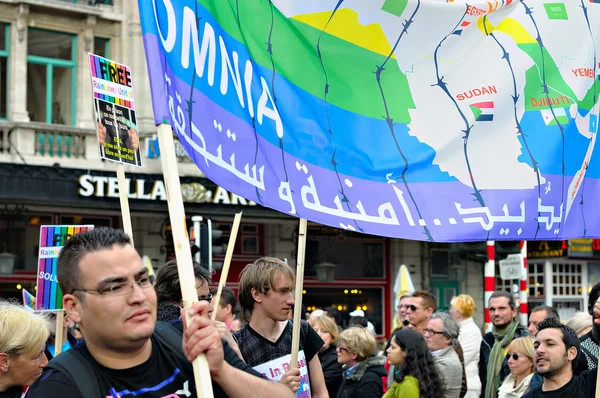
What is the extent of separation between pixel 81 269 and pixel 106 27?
62.4ft

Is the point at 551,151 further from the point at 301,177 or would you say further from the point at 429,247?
the point at 429,247

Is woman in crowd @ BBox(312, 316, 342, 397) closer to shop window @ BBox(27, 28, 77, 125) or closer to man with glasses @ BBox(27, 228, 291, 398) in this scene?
man with glasses @ BBox(27, 228, 291, 398)

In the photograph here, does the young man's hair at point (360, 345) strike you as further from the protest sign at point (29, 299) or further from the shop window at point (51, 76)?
the shop window at point (51, 76)

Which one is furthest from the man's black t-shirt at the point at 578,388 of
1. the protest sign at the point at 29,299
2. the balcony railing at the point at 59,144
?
the balcony railing at the point at 59,144

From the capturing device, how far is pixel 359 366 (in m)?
7.78

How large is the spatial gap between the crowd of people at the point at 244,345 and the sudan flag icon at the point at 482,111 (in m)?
1.37

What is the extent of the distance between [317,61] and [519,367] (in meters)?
3.80

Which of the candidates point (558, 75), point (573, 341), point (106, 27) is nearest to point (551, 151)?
point (558, 75)

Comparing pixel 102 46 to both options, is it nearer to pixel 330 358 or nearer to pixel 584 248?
pixel 330 358

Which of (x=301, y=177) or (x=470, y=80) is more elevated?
(x=470, y=80)

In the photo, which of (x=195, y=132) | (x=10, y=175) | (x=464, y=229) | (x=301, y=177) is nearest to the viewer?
(x=195, y=132)

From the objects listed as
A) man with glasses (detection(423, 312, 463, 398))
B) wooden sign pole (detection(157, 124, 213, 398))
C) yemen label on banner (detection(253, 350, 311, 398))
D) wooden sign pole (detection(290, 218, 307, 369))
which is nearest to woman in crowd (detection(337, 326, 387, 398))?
man with glasses (detection(423, 312, 463, 398))

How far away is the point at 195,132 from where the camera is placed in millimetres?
3801

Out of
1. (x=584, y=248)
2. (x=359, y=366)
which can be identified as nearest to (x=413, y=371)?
(x=359, y=366)
